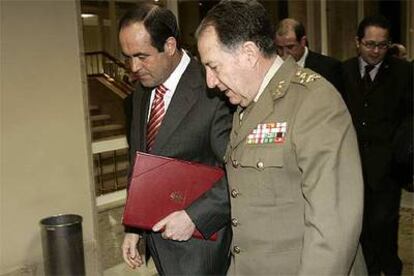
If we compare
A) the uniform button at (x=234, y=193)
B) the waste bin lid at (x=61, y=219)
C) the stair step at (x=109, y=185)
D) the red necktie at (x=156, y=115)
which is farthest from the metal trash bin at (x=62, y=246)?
the uniform button at (x=234, y=193)

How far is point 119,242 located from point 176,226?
2.62m

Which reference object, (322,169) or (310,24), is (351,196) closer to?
(322,169)

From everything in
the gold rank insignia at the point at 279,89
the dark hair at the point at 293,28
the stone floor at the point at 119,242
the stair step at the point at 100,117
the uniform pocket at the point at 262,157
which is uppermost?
the dark hair at the point at 293,28

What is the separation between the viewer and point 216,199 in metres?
1.59

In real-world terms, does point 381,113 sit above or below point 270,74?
below

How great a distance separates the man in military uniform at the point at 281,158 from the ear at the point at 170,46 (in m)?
0.45

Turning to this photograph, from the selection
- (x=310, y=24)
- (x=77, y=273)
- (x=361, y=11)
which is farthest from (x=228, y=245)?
(x=361, y=11)

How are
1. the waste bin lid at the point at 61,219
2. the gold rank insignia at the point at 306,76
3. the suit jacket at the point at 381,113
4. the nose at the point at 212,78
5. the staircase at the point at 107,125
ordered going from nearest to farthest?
the gold rank insignia at the point at 306,76 → the nose at the point at 212,78 → the suit jacket at the point at 381,113 → the waste bin lid at the point at 61,219 → the staircase at the point at 107,125

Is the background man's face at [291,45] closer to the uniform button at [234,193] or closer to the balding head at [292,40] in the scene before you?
the balding head at [292,40]

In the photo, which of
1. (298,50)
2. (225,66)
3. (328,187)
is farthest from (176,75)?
(298,50)

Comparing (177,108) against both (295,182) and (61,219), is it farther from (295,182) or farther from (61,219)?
(61,219)

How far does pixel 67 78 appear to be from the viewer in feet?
10.9

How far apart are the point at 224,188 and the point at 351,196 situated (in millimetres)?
529

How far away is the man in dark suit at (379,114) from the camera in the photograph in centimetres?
281
